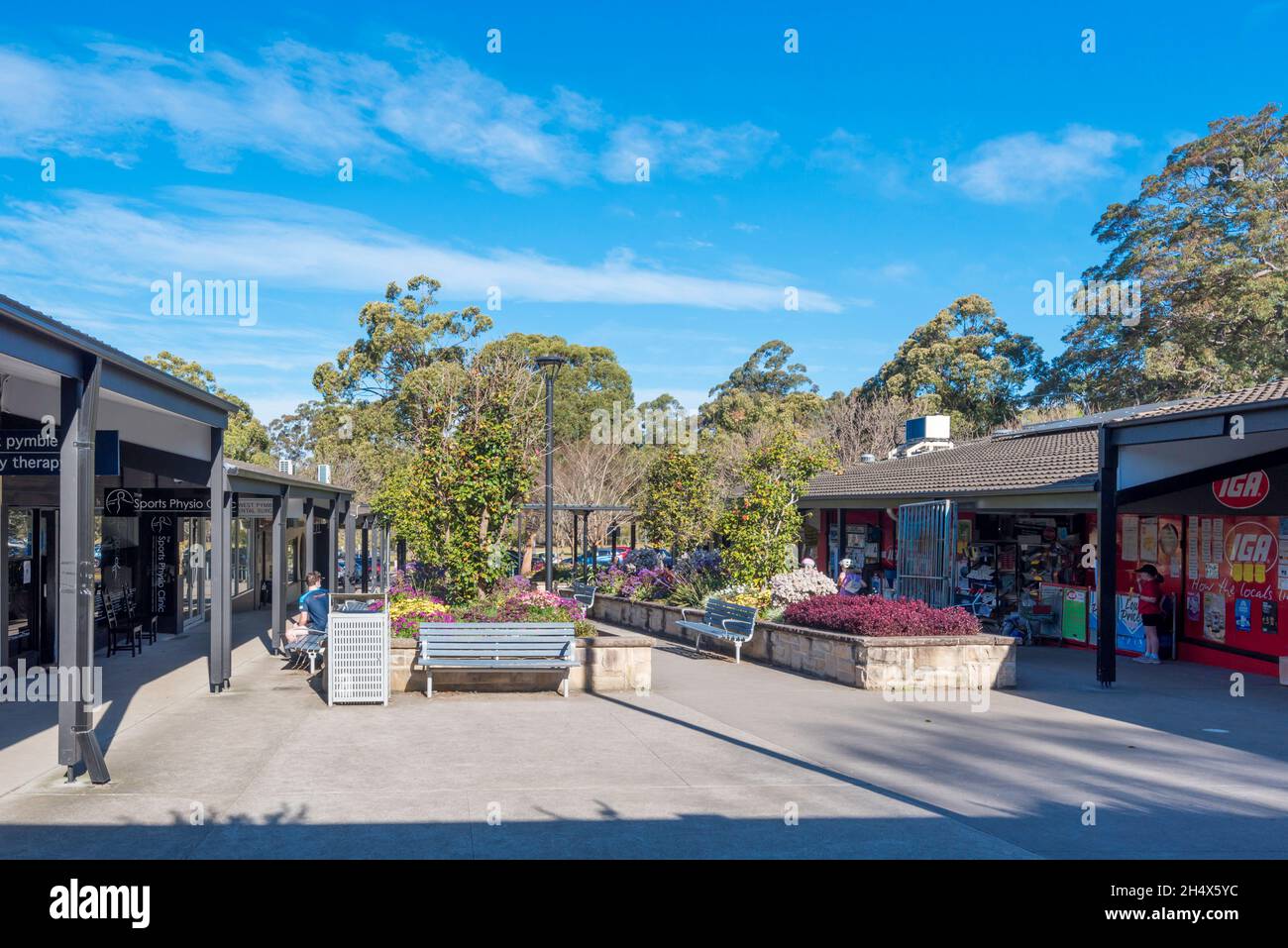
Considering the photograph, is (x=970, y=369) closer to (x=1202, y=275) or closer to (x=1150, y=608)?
(x=1202, y=275)

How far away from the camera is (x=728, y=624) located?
52.5 feet

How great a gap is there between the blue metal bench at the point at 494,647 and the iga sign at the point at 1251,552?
990 cm

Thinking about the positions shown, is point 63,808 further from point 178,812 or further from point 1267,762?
point 1267,762

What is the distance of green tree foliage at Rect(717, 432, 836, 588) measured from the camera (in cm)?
1777

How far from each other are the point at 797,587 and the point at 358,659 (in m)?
8.42

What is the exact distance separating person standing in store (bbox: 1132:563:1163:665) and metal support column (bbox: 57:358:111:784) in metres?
14.1

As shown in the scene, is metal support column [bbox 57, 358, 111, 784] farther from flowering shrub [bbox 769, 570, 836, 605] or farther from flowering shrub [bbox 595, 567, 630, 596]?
flowering shrub [bbox 595, 567, 630, 596]

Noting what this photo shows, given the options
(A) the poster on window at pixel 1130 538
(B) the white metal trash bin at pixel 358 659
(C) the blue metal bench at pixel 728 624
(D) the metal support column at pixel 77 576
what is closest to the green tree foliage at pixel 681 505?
(C) the blue metal bench at pixel 728 624

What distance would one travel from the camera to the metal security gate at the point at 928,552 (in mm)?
15789

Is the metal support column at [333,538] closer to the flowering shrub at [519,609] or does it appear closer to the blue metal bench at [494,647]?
the flowering shrub at [519,609]

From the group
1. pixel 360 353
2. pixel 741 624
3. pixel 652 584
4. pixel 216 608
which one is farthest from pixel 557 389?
pixel 216 608

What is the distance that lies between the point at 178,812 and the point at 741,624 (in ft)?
33.3

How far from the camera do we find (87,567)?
24.5ft

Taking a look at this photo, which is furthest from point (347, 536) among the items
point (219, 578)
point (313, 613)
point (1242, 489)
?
point (1242, 489)
